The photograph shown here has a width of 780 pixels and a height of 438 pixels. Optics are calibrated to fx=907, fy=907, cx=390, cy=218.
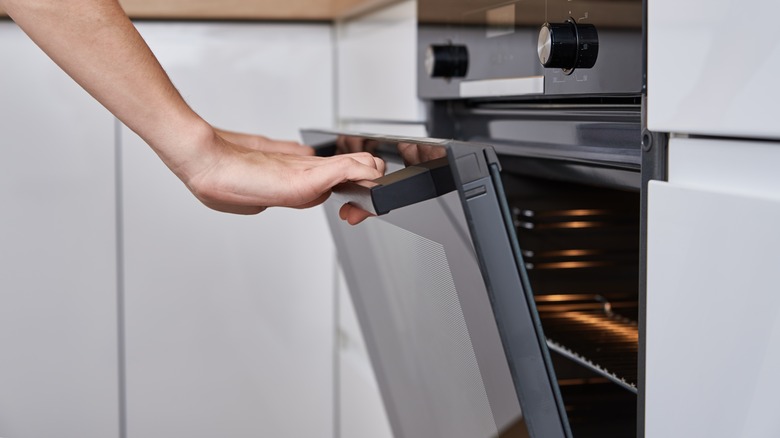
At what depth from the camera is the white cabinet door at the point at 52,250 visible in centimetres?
149

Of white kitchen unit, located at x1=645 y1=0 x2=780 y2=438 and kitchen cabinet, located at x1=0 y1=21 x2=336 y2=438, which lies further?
kitchen cabinet, located at x1=0 y1=21 x2=336 y2=438

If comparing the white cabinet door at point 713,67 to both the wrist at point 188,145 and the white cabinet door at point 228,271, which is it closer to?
the wrist at point 188,145

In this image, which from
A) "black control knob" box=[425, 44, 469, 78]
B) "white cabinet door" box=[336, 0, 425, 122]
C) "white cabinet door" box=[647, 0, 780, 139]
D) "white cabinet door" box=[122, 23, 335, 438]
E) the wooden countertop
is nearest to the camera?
"white cabinet door" box=[647, 0, 780, 139]

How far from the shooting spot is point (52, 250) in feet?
4.93

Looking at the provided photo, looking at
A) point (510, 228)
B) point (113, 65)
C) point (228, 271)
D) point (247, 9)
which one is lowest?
point (228, 271)

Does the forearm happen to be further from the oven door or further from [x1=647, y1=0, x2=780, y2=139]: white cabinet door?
[x1=647, y1=0, x2=780, y2=139]: white cabinet door

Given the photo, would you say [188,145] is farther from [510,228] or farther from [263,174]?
[510,228]

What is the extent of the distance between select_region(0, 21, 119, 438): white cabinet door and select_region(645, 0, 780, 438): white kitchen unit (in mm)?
1118

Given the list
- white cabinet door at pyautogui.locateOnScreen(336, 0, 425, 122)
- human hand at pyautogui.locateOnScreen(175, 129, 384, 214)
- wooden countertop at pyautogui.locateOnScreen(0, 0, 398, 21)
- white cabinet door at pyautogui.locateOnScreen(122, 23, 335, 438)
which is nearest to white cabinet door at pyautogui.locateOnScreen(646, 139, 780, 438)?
Result: human hand at pyautogui.locateOnScreen(175, 129, 384, 214)

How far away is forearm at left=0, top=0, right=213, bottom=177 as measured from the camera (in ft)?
2.30

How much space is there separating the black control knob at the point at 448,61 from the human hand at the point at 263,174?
1.11 ft

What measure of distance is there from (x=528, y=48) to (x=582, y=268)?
332 mm

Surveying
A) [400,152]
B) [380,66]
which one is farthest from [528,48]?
[380,66]

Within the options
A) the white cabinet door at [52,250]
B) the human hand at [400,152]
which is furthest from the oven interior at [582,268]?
the white cabinet door at [52,250]
